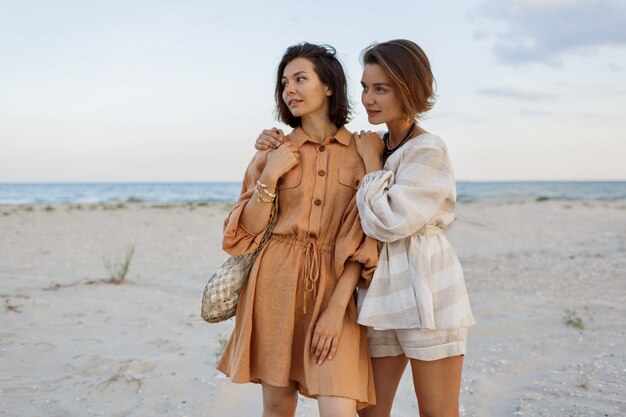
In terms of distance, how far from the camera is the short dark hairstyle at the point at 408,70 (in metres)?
2.65

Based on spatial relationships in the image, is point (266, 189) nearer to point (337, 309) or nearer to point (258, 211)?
point (258, 211)

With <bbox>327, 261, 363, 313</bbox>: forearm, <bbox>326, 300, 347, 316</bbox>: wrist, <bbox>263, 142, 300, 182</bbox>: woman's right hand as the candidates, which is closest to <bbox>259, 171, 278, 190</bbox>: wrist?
<bbox>263, 142, 300, 182</bbox>: woman's right hand

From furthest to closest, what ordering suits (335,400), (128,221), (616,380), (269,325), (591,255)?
(128,221) < (591,255) < (616,380) < (269,325) < (335,400)

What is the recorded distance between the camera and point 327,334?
2.50 metres

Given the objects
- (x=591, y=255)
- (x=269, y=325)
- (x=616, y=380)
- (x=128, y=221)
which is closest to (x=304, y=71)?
(x=269, y=325)

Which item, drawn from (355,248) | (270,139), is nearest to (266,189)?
(270,139)

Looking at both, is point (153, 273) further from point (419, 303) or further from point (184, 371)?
point (419, 303)

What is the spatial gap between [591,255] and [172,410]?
7.79 m

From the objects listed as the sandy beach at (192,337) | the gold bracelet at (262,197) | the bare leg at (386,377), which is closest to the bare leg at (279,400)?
the bare leg at (386,377)

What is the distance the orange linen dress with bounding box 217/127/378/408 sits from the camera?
258cm

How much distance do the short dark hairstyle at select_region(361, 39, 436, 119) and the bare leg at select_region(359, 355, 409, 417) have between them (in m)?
1.09

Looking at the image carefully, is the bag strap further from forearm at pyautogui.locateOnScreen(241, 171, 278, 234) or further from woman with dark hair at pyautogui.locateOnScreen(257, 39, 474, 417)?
woman with dark hair at pyautogui.locateOnScreen(257, 39, 474, 417)

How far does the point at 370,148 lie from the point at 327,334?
0.85 m

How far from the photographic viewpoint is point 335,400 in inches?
97.8
